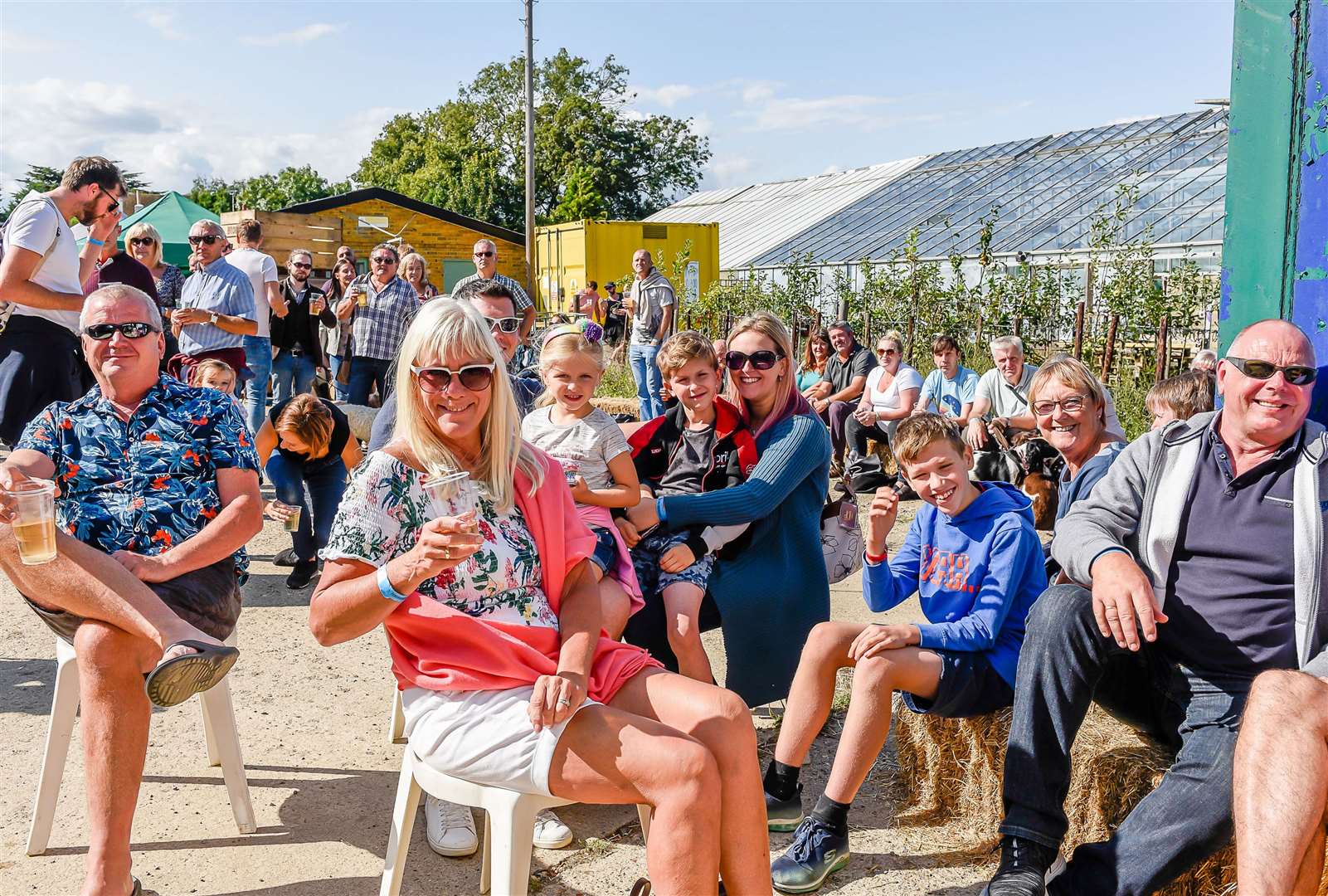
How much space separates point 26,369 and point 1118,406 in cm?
752

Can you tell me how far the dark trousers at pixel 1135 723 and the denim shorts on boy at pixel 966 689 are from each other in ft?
0.70

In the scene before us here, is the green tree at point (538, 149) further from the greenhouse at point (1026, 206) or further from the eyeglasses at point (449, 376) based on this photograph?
the eyeglasses at point (449, 376)

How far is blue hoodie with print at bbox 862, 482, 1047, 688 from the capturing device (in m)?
2.81

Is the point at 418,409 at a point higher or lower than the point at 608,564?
higher

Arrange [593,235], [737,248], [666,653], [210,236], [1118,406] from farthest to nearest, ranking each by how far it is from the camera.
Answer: [737,248] → [593,235] → [1118,406] → [210,236] → [666,653]

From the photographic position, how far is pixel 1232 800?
2.23m

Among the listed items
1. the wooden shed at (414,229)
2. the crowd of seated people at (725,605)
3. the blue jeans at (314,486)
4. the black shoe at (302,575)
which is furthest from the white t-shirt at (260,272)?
the wooden shed at (414,229)

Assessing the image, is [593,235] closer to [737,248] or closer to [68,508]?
[737,248]

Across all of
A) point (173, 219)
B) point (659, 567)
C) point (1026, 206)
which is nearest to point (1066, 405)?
point (659, 567)

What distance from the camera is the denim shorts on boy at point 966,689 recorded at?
278cm

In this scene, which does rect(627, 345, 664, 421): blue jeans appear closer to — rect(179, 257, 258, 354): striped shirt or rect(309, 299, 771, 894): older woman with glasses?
rect(179, 257, 258, 354): striped shirt

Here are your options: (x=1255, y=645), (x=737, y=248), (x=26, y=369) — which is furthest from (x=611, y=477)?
(x=737, y=248)

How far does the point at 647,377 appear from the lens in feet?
34.6

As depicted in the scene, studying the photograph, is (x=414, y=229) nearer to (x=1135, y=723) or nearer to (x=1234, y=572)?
(x=1135, y=723)
